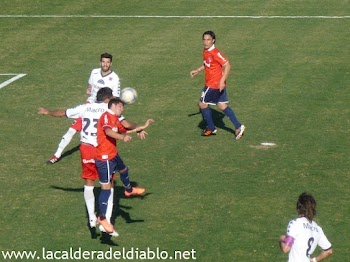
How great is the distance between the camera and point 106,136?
1919 centimetres

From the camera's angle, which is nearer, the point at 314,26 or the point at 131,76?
the point at 131,76

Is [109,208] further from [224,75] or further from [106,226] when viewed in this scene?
[224,75]

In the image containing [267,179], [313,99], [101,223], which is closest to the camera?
[101,223]

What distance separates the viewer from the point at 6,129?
2664cm

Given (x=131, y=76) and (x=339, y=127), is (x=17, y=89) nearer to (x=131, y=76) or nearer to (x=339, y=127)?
(x=131, y=76)

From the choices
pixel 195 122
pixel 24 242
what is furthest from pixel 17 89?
pixel 24 242

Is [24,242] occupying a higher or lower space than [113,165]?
lower

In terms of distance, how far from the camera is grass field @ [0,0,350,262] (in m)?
20.1

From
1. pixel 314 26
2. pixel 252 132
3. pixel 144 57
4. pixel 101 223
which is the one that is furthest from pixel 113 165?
pixel 314 26

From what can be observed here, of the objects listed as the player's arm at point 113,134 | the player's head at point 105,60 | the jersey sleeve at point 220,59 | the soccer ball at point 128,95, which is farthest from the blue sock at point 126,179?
the jersey sleeve at point 220,59

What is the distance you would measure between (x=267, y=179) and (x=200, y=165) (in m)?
1.81

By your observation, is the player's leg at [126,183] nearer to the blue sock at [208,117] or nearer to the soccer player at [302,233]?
the blue sock at [208,117]

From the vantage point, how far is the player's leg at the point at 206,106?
1021 inches

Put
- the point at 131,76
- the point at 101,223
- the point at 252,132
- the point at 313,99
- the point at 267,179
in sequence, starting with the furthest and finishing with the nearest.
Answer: the point at 131,76 → the point at 313,99 → the point at 252,132 → the point at 267,179 → the point at 101,223
